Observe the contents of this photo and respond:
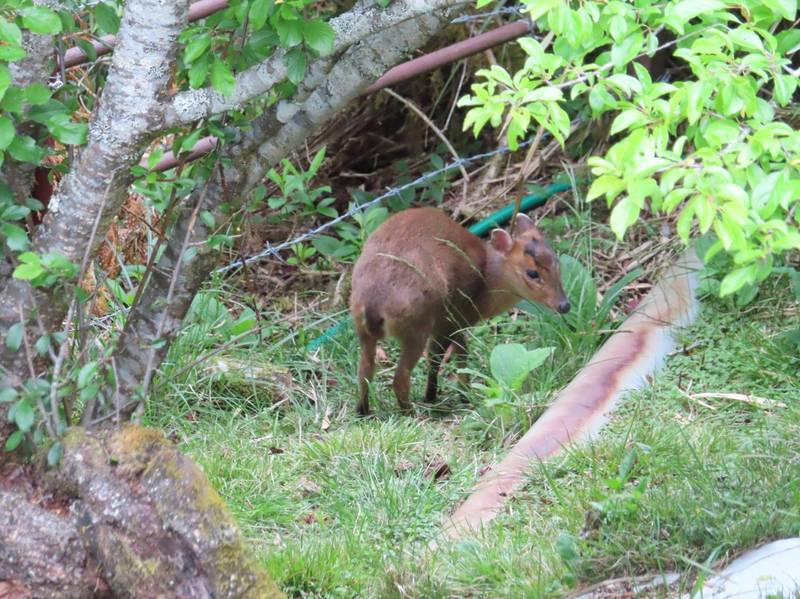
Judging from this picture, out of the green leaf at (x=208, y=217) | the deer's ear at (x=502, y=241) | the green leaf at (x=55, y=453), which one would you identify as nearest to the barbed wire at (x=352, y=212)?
the deer's ear at (x=502, y=241)

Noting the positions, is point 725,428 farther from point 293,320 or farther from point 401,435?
point 293,320

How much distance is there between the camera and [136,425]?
413cm

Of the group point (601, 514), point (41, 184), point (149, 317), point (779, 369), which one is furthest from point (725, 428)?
point (41, 184)

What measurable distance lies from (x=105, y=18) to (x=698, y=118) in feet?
7.47

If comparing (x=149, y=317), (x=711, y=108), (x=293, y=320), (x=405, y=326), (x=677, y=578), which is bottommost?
(x=293, y=320)

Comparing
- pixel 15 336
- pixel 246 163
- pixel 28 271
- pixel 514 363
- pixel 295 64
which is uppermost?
pixel 295 64

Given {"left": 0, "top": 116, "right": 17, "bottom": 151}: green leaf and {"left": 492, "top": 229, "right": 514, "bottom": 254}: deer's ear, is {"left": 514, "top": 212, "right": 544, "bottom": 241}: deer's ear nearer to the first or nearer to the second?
{"left": 492, "top": 229, "right": 514, "bottom": 254}: deer's ear

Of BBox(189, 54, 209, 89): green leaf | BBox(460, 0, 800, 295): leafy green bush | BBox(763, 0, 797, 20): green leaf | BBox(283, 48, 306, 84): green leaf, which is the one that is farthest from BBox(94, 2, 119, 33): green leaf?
BBox(763, 0, 797, 20): green leaf

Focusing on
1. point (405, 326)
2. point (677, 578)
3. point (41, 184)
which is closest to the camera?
point (677, 578)

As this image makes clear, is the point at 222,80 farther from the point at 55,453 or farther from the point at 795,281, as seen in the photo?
the point at 795,281

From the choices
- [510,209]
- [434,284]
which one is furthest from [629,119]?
[510,209]

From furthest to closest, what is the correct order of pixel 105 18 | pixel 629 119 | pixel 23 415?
pixel 105 18, pixel 23 415, pixel 629 119

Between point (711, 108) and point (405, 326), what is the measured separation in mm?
3443

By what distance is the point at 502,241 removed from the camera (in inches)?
312
